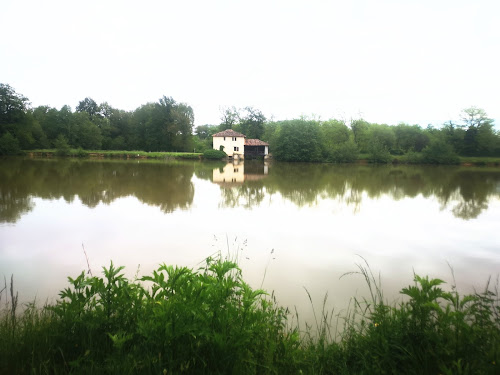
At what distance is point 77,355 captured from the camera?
7.74 ft

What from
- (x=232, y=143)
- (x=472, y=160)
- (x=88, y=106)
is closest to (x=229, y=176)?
Answer: (x=232, y=143)

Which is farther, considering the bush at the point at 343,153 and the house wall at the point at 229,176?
the bush at the point at 343,153

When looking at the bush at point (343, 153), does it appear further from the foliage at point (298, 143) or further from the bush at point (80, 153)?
the bush at point (80, 153)

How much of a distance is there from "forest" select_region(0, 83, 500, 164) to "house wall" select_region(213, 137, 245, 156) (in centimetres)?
471

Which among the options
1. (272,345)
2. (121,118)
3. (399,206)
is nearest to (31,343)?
(272,345)

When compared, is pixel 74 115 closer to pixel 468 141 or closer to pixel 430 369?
pixel 430 369

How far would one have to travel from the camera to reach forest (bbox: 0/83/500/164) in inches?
2124

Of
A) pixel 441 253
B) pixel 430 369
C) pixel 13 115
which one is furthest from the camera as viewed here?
pixel 13 115

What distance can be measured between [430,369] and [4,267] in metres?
6.39

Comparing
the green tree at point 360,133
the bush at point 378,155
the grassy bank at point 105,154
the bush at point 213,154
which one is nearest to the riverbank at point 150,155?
the grassy bank at point 105,154

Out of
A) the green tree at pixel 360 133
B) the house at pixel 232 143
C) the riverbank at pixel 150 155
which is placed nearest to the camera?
the riverbank at pixel 150 155

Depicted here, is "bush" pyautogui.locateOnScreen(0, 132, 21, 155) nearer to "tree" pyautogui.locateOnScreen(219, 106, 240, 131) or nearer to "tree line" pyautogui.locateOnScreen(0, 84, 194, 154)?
"tree line" pyautogui.locateOnScreen(0, 84, 194, 154)

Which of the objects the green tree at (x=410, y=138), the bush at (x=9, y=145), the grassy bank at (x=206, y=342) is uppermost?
the green tree at (x=410, y=138)

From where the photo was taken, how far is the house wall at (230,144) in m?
58.9
